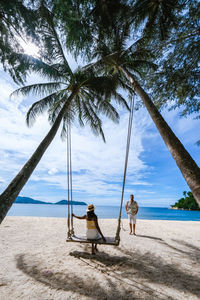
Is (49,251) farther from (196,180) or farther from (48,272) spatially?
(196,180)

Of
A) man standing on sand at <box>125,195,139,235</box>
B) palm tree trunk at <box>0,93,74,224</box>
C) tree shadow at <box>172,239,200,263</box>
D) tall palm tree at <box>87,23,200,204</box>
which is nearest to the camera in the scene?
tall palm tree at <box>87,23,200,204</box>

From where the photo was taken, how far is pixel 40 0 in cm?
372

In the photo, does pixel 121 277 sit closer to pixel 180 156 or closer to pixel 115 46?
pixel 180 156

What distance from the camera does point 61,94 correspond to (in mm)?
7984

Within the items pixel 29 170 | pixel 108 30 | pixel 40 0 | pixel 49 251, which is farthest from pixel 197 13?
pixel 49 251

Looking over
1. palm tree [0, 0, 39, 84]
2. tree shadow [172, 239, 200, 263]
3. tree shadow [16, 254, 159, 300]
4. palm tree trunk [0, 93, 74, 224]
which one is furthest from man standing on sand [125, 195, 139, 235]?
palm tree [0, 0, 39, 84]

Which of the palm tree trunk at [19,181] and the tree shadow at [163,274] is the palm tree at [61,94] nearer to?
the palm tree trunk at [19,181]

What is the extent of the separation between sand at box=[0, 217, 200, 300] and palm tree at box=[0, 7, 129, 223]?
5.43ft

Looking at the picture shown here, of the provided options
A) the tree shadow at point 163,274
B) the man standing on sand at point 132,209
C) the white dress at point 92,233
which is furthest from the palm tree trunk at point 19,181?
the man standing on sand at point 132,209

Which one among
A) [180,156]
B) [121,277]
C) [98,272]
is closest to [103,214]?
[98,272]

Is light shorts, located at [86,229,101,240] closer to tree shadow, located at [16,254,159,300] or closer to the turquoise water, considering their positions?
tree shadow, located at [16,254,159,300]

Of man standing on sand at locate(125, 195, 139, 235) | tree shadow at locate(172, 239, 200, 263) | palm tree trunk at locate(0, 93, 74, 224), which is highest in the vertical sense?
palm tree trunk at locate(0, 93, 74, 224)

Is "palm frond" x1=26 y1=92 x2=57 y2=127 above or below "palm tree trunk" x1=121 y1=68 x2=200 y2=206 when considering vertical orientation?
above

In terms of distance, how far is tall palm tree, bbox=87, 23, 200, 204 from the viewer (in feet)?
8.86
